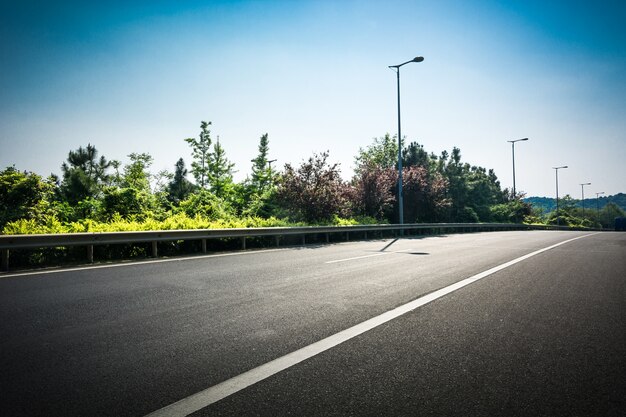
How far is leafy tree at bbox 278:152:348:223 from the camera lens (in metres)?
22.0

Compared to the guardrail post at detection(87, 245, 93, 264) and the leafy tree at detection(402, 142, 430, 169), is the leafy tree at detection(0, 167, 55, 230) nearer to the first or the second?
the guardrail post at detection(87, 245, 93, 264)

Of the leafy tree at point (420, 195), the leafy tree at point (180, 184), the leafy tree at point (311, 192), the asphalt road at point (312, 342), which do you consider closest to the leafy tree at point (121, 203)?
the leafy tree at point (311, 192)

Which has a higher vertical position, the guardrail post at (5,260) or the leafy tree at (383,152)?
the leafy tree at (383,152)

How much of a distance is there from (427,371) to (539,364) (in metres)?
1.03

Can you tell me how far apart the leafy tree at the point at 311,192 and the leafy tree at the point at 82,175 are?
3153 centimetres

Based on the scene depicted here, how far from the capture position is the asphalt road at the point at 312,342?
7.96 ft

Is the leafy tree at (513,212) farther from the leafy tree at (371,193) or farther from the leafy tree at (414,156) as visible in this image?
the leafy tree at (371,193)

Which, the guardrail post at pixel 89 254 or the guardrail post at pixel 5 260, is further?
the guardrail post at pixel 89 254

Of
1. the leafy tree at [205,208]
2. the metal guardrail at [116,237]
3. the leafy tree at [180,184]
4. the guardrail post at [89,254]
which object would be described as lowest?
the guardrail post at [89,254]

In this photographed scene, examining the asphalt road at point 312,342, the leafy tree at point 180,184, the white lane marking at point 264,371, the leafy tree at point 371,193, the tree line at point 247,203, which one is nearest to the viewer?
the white lane marking at point 264,371

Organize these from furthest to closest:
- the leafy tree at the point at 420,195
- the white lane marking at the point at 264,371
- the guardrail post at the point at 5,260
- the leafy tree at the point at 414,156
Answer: the leafy tree at the point at 414,156
the leafy tree at the point at 420,195
the guardrail post at the point at 5,260
the white lane marking at the point at 264,371

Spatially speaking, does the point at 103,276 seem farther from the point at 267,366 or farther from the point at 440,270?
the point at 440,270

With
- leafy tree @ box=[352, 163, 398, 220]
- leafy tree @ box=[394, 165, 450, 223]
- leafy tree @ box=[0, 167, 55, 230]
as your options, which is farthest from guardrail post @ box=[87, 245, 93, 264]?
leafy tree @ box=[394, 165, 450, 223]

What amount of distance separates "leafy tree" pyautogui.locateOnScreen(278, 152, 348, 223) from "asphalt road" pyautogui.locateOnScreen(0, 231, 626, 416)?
15274 millimetres
